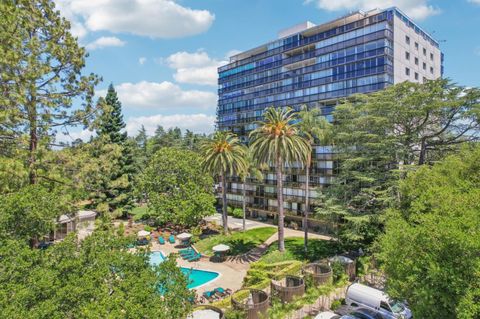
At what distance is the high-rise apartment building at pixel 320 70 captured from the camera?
4606 centimetres

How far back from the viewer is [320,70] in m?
53.0

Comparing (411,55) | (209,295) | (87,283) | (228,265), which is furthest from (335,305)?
Result: (411,55)

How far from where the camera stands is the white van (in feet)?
72.7

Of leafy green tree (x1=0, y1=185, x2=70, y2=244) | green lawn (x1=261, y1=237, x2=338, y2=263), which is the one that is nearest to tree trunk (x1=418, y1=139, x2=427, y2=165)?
green lawn (x1=261, y1=237, x2=338, y2=263)

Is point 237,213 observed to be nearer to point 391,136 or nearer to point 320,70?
point 320,70

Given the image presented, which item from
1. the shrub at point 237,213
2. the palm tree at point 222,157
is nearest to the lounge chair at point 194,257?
the palm tree at point 222,157

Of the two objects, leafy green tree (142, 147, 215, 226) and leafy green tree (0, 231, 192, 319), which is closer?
leafy green tree (0, 231, 192, 319)

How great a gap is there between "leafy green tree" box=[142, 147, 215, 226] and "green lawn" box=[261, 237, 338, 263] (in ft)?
40.4

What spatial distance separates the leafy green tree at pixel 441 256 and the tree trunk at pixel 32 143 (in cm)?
1989

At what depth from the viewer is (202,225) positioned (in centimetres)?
5288

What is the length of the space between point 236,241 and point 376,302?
2304 centimetres

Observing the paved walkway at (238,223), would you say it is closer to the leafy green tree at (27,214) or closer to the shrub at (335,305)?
the shrub at (335,305)

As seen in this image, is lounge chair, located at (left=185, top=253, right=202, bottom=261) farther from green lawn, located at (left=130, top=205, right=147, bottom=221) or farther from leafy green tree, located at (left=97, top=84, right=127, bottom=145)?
leafy green tree, located at (left=97, top=84, right=127, bottom=145)

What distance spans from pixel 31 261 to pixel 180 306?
6147 millimetres
